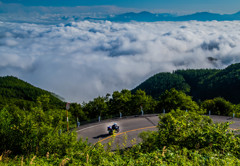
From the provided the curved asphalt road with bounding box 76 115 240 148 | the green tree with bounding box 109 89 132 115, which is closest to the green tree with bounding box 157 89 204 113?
the green tree with bounding box 109 89 132 115

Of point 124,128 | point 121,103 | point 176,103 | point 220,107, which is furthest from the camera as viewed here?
point 220,107

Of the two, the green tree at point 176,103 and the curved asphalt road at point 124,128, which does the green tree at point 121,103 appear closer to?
the green tree at point 176,103

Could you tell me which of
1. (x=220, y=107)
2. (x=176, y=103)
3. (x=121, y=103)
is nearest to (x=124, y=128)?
(x=176, y=103)

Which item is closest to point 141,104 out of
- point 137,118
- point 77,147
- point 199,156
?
point 137,118

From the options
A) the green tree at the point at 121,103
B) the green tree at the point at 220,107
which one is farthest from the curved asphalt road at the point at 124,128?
the green tree at the point at 220,107

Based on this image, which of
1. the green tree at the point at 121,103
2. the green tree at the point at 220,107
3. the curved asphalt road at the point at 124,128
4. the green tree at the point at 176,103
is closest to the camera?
the curved asphalt road at the point at 124,128

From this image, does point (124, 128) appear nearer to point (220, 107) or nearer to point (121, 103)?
point (121, 103)

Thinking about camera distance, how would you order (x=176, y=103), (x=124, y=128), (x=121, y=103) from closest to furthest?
1. (x=124, y=128)
2. (x=176, y=103)
3. (x=121, y=103)

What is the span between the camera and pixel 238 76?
177 m

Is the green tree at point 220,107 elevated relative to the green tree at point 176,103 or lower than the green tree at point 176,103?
lower

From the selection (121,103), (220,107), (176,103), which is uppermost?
(121,103)

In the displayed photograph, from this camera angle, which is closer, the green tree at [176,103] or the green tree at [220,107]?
the green tree at [176,103]

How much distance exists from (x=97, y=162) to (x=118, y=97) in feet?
150

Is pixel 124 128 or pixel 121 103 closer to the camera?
pixel 124 128
